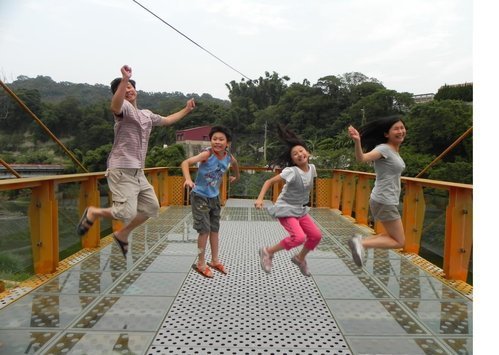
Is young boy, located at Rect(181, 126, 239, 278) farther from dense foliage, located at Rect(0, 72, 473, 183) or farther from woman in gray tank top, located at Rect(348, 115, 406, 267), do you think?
dense foliage, located at Rect(0, 72, 473, 183)

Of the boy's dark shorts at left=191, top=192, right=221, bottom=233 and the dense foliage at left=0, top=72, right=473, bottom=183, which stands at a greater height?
the dense foliage at left=0, top=72, right=473, bottom=183

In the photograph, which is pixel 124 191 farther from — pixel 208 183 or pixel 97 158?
pixel 97 158

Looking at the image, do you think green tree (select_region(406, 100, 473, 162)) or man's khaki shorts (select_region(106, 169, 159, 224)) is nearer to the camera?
man's khaki shorts (select_region(106, 169, 159, 224))

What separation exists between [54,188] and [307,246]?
7.04 feet

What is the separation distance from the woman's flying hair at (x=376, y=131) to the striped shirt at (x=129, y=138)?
157 centimetres

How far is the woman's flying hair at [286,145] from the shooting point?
3.03 meters

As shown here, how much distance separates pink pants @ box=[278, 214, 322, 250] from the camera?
290cm

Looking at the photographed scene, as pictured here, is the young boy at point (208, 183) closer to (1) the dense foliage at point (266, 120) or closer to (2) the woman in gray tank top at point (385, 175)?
(2) the woman in gray tank top at point (385, 175)

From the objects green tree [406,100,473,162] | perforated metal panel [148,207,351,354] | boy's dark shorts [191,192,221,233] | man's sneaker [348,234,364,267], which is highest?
green tree [406,100,473,162]

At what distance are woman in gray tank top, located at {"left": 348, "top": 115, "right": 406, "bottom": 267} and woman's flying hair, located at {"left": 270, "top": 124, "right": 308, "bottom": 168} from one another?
475 mm

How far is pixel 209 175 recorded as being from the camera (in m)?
3.04

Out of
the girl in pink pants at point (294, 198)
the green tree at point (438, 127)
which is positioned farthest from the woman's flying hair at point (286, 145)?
the green tree at point (438, 127)

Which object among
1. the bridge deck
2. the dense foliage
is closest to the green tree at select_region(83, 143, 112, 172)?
the dense foliage

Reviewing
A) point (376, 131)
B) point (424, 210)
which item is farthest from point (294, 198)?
point (424, 210)
